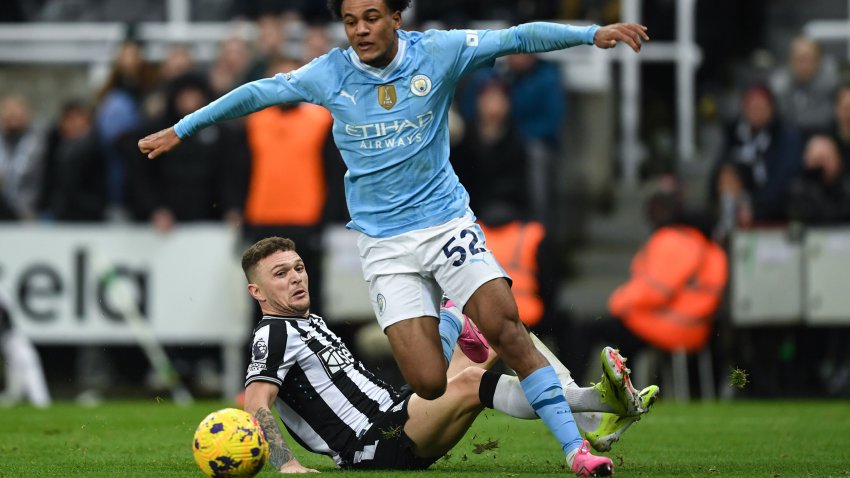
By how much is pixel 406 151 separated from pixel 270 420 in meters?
1.54

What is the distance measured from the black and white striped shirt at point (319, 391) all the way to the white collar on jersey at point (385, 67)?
1353 mm

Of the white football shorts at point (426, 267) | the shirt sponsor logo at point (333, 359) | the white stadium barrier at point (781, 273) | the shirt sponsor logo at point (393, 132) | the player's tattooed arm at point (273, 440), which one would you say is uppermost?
the shirt sponsor logo at point (393, 132)

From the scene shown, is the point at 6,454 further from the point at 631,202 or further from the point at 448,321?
the point at 631,202

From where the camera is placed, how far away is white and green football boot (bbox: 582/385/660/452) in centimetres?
828

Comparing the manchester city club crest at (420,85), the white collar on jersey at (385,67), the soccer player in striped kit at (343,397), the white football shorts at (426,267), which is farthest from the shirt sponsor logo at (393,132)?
the soccer player in striped kit at (343,397)

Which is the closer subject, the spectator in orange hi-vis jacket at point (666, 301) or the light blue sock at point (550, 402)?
the light blue sock at point (550, 402)

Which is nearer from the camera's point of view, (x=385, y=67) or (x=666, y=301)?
(x=385, y=67)

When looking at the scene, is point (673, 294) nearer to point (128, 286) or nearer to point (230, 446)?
point (128, 286)

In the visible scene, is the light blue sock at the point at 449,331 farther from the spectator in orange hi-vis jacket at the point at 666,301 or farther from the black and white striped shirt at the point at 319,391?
the spectator in orange hi-vis jacket at the point at 666,301

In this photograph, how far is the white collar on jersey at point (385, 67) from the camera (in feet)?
26.6

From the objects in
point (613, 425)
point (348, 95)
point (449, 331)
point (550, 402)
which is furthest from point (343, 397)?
point (348, 95)

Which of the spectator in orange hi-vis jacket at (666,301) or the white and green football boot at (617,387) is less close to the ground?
the white and green football boot at (617,387)

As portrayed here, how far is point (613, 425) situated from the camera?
27.6ft

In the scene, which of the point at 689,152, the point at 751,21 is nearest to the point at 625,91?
the point at 689,152
